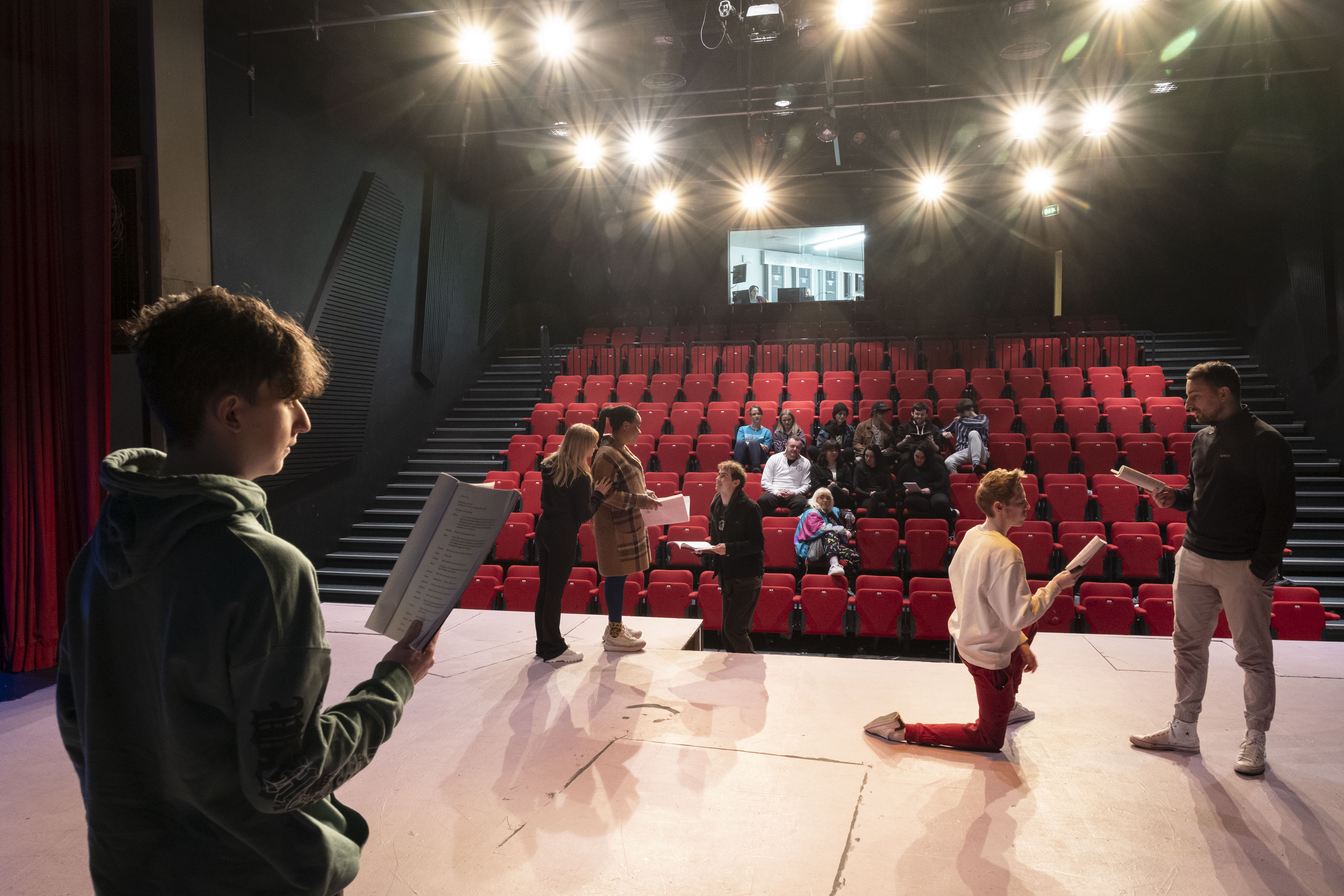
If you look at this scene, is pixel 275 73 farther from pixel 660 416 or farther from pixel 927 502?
pixel 927 502

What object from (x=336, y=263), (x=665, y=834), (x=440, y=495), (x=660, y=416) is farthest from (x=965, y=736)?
(x=336, y=263)

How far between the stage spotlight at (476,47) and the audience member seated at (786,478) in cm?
522

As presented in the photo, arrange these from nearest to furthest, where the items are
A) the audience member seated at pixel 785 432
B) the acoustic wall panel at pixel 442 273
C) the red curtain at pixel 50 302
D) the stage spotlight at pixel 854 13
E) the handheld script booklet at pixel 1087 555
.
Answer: the handheld script booklet at pixel 1087 555 → the red curtain at pixel 50 302 → the stage spotlight at pixel 854 13 → the audience member seated at pixel 785 432 → the acoustic wall panel at pixel 442 273

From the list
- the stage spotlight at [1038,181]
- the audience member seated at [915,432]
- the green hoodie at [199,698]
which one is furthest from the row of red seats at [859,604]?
the stage spotlight at [1038,181]

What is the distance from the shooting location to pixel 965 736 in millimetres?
3076

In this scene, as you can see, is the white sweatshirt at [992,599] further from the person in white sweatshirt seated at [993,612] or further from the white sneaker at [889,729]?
the white sneaker at [889,729]

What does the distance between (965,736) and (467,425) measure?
8.49m

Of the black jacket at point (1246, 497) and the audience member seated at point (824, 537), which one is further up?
the black jacket at point (1246, 497)

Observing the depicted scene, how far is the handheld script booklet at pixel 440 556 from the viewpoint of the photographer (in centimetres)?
121

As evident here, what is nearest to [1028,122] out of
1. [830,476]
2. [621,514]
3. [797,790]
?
[830,476]

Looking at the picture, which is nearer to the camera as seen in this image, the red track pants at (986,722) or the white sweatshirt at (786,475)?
the red track pants at (986,722)

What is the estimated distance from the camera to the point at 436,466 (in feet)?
30.6

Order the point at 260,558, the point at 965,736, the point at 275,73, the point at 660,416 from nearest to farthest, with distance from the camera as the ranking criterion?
the point at 260,558 < the point at 965,736 < the point at 275,73 < the point at 660,416

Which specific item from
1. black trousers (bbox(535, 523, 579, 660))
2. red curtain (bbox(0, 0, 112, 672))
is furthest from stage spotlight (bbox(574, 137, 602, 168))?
black trousers (bbox(535, 523, 579, 660))
